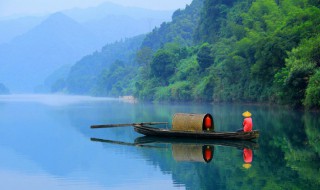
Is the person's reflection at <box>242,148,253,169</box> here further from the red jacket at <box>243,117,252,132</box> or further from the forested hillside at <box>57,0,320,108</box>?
the forested hillside at <box>57,0,320,108</box>

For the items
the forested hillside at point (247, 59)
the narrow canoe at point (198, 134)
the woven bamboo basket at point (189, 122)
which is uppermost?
the forested hillside at point (247, 59)

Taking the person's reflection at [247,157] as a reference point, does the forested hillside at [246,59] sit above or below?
above

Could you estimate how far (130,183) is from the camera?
1455 centimetres

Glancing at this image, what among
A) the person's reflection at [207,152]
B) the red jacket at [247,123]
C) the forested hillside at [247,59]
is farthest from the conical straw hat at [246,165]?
the forested hillside at [247,59]

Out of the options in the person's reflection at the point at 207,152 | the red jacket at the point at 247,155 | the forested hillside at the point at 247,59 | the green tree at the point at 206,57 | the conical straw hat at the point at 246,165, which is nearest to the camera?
the conical straw hat at the point at 246,165

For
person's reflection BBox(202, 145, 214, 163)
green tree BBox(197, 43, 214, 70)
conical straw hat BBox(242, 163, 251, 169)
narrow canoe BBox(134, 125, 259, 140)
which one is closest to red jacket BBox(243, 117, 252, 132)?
narrow canoe BBox(134, 125, 259, 140)

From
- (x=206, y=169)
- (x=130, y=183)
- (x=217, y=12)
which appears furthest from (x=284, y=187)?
(x=217, y=12)

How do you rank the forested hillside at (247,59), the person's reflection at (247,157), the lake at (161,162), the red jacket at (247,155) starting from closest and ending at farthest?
the lake at (161,162) → the person's reflection at (247,157) → the red jacket at (247,155) → the forested hillside at (247,59)

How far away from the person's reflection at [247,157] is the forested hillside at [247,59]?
15.8 metres

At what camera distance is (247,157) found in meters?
17.4

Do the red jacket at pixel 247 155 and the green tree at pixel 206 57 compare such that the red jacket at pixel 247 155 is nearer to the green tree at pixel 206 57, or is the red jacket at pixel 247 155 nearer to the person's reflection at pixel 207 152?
the person's reflection at pixel 207 152

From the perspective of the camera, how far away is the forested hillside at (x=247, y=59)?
37.6 metres

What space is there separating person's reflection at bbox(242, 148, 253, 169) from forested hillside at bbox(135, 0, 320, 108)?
15794 mm

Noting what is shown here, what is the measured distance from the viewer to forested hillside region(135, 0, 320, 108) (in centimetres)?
3759
